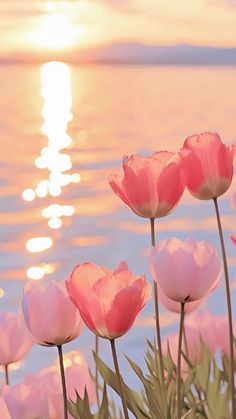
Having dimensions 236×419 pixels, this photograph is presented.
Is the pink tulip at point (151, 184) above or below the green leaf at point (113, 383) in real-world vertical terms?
above

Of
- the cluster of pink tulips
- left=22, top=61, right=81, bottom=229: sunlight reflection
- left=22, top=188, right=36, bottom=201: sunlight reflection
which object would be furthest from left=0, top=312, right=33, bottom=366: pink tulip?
left=22, top=188, right=36, bottom=201: sunlight reflection

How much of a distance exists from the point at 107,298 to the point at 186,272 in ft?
0.28

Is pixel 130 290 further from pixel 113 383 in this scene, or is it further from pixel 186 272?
pixel 113 383

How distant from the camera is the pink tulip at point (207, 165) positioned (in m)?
0.96

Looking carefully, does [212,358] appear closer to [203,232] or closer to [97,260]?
[97,260]

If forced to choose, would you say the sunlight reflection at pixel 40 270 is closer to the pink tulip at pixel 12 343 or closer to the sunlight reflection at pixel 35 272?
the sunlight reflection at pixel 35 272

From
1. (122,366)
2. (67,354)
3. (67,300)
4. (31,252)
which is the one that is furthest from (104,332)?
(31,252)

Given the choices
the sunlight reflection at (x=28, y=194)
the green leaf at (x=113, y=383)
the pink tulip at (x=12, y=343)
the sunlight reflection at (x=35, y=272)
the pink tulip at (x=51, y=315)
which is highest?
the sunlight reflection at (x=28, y=194)

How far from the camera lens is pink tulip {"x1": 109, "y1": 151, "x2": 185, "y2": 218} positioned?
0.94 metres

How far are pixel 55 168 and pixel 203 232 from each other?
409 cm

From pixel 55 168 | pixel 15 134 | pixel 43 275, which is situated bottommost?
pixel 43 275

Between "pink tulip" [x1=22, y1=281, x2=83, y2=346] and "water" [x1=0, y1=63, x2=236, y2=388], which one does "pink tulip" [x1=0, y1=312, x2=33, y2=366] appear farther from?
"water" [x1=0, y1=63, x2=236, y2=388]

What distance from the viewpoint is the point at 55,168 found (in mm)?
9070

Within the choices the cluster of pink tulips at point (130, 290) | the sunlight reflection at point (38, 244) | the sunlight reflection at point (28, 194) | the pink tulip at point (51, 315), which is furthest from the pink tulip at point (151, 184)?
the sunlight reflection at point (28, 194)
